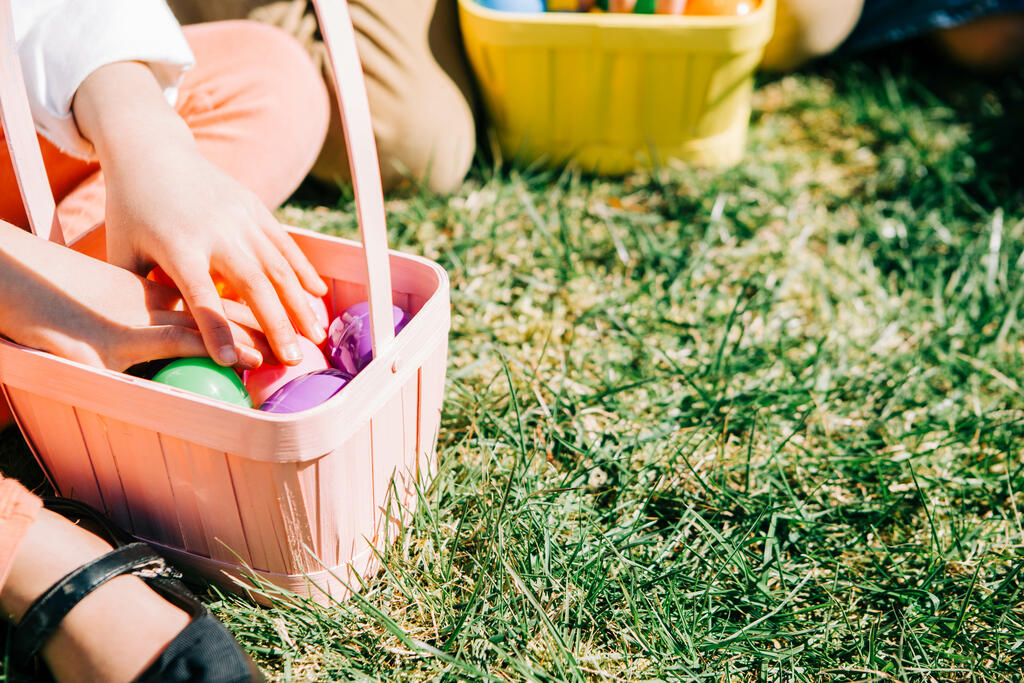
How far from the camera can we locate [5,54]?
1024 mm

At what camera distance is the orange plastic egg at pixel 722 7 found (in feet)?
6.05

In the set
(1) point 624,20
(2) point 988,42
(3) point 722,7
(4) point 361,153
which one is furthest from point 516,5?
(2) point 988,42

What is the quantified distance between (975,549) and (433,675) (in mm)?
851

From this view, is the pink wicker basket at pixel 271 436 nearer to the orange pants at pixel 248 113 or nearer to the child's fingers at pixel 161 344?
the child's fingers at pixel 161 344

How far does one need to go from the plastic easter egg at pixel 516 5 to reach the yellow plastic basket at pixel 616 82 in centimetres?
3

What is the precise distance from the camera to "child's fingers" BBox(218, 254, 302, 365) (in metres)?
1.05

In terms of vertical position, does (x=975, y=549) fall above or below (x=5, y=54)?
below

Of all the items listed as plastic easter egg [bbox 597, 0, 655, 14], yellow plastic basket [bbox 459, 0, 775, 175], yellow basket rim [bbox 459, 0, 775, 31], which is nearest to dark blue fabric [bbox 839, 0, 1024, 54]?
yellow plastic basket [bbox 459, 0, 775, 175]

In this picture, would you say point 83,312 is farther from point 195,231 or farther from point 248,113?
point 248,113

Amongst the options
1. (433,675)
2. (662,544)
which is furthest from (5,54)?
(662,544)

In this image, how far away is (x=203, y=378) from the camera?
1.04 m

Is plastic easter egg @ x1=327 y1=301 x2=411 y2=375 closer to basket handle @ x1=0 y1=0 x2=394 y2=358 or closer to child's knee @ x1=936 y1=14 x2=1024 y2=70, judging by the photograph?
basket handle @ x1=0 y1=0 x2=394 y2=358

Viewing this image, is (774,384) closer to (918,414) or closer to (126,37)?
(918,414)

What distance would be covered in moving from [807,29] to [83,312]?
1.91 m
